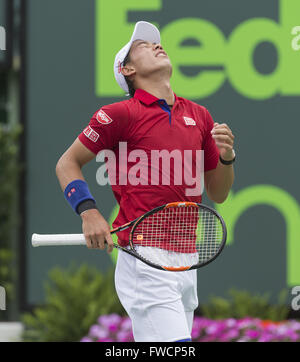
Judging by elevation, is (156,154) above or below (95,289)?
above

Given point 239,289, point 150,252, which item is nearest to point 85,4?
point 239,289

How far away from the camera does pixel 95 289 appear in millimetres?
5953

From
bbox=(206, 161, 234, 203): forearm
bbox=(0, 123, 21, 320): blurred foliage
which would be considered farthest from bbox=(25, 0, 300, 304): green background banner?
bbox=(206, 161, 234, 203): forearm

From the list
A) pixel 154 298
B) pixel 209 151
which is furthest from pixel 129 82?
pixel 154 298

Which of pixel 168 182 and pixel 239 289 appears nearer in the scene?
pixel 168 182

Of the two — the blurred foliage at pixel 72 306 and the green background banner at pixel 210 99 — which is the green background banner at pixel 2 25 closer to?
the green background banner at pixel 210 99

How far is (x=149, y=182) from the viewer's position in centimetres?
289

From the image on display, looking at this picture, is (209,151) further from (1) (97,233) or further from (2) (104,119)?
(1) (97,233)

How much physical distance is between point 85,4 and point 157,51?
12.0 ft

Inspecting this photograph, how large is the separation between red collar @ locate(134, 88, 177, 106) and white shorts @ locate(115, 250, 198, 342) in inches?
28.4

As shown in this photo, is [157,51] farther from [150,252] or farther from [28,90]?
[28,90]

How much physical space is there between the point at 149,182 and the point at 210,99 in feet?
12.0

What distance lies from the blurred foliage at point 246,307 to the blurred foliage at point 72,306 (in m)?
0.91

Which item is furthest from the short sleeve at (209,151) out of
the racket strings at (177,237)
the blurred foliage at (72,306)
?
the blurred foliage at (72,306)
